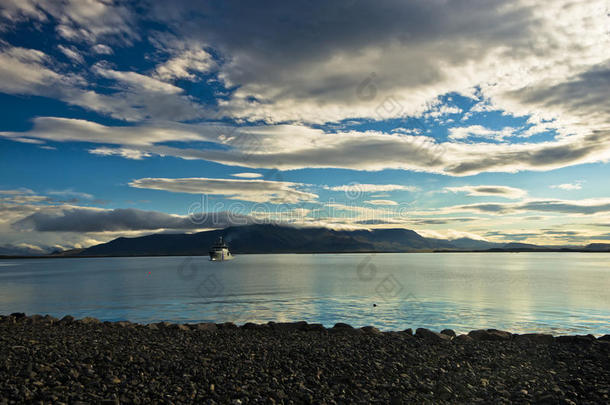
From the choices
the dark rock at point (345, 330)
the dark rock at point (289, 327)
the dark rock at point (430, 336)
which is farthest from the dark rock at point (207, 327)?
the dark rock at point (430, 336)

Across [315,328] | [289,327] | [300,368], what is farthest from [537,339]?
[300,368]

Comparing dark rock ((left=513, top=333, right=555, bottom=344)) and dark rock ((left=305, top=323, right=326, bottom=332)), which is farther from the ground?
dark rock ((left=513, top=333, right=555, bottom=344))

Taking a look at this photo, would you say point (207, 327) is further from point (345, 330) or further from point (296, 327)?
point (345, 330)

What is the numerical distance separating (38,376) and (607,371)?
22.7 metres

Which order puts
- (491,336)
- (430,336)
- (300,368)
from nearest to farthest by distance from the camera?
(300,368)
(430,336)
(491,336)

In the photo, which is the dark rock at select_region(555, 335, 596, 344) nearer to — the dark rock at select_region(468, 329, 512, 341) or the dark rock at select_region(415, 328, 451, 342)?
the dark rock at select_region(468, 329, 512, 341)

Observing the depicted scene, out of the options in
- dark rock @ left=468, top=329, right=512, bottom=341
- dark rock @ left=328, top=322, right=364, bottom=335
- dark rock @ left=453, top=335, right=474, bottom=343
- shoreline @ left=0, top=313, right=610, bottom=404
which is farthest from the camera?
dark rock @ left=328, top=322, right=364, bottom=335

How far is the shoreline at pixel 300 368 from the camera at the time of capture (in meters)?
12.7

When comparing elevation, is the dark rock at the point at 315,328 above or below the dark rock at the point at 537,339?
below

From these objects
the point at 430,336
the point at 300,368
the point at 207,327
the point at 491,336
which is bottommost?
the point at 207,327

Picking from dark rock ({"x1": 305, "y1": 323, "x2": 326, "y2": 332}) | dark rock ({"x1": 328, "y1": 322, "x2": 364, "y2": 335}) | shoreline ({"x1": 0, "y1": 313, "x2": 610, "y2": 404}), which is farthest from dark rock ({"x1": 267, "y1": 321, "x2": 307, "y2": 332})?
shoreline ({"x1": 0, "y1": 313, "x2": 610, "y2": 404})

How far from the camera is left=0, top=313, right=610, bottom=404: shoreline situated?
41.7 ft

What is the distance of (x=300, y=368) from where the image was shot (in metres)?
15.4

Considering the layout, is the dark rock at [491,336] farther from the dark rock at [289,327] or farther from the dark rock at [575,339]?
the dark rock at [289,327]
